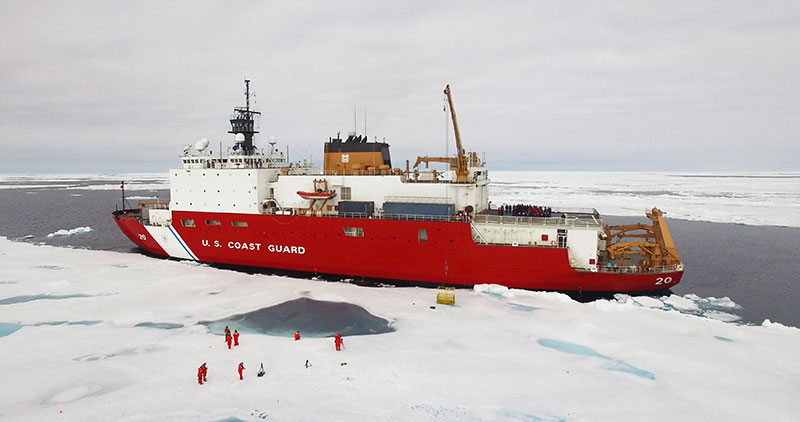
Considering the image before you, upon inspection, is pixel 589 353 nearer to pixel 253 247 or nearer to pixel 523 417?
pixel 523 417

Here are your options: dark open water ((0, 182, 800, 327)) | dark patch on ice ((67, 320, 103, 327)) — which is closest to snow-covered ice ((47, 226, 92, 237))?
dark open water ((0, 182, 800, 327))

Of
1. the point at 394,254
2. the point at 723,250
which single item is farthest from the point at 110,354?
the point at 723,250

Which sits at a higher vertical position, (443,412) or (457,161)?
(457,161)

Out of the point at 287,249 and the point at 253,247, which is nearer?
the point at 287,249

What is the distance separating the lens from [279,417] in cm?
899

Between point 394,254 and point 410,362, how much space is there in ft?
25.5

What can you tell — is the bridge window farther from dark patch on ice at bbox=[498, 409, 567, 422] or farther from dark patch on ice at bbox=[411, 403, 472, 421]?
dark patch on ice at bbox=[498, 409, 567, 422]

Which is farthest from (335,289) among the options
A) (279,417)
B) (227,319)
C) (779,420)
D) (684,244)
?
(684,244)

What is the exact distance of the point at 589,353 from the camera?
12133 millimetres

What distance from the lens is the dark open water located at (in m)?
17.5

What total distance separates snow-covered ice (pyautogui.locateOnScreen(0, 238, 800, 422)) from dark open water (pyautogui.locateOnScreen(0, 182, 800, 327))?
8.64 feet

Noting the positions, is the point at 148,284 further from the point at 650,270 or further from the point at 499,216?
the point at 650,270

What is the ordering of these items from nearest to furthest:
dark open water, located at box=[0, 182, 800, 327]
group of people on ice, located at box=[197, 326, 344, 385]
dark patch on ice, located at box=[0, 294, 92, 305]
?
1. group of people on ice, located at box=[197, 326, 344, 385]
2. dark patch on ice, located at box=[0, 294, 92, 305]
3. dark open water, located at box=[0, 182, 800, 327]

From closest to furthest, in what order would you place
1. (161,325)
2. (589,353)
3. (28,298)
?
1. (589,353)
2. (161,325)
3. (28,298)
